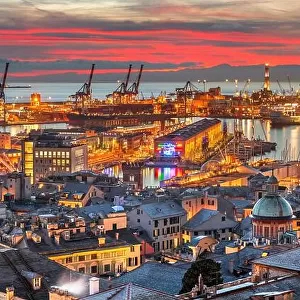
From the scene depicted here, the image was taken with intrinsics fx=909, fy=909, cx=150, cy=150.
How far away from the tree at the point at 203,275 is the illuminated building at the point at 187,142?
44582 millimetres

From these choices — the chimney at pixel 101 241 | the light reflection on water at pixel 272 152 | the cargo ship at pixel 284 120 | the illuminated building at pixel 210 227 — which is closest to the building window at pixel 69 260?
the chimney at pixel 101 241

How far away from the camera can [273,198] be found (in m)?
19.5

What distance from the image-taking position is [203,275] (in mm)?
12883

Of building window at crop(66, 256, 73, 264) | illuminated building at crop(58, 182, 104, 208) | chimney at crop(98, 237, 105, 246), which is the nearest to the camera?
building window at crop(66, 256, 73, 264)

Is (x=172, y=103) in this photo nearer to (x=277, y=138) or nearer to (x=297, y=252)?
(x=277, y=138)

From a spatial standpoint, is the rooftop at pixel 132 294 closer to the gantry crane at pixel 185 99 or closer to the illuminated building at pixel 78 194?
the illuminated building at pixel 78 194

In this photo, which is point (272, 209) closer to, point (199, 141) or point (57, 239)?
point (57, 239)

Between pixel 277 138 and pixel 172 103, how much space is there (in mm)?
48143

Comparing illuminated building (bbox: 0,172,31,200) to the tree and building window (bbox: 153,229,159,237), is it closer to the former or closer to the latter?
building window (bbox: 153,229,159,237)

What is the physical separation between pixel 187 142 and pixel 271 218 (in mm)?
44388

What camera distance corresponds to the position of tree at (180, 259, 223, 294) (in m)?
12.7

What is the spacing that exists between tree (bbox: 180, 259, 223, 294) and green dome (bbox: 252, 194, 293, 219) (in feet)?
20.3

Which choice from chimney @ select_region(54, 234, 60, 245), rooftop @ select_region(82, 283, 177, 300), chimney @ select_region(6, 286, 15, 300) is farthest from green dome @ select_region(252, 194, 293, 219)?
rooftop @ select_region(82, 283, 177, 300)

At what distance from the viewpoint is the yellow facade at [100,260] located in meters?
18.3
